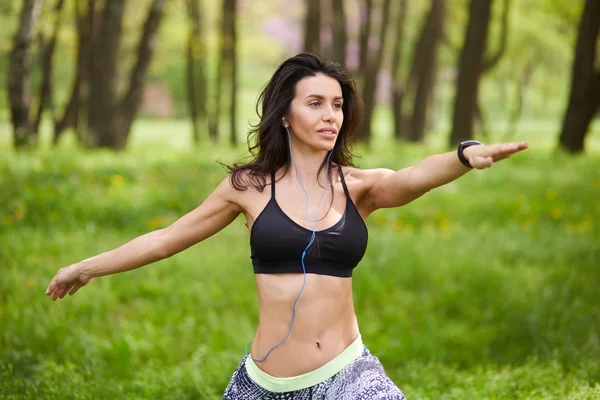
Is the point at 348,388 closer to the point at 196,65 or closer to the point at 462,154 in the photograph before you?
the point at 462,154

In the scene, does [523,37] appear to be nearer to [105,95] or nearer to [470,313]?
[105,95]

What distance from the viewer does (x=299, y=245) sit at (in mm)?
3111

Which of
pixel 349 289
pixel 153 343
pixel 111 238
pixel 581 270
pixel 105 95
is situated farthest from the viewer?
pixel 105 95

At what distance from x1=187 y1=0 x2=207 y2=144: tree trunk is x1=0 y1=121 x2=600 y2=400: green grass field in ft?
31.1

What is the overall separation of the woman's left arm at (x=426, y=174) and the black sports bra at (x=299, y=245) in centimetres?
22

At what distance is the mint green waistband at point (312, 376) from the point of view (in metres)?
3.10

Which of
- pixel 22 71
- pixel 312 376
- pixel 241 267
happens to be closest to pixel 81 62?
pixel 22 71

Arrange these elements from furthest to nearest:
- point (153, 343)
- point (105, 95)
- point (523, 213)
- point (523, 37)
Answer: point (523, 37) → point (105, 95) → point (523, 213) → point (153, 343)

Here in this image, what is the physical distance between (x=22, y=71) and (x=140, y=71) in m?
2.97

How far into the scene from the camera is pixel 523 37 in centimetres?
2606

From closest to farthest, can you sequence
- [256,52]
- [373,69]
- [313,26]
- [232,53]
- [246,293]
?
[246,293], [313,26], [232,53], [373,69], [256,52]

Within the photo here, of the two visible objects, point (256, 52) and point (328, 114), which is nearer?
point (328, 114)

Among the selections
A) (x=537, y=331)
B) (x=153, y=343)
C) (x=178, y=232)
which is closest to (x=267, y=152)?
(x=178, y=232)

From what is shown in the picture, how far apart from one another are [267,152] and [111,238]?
531cm
